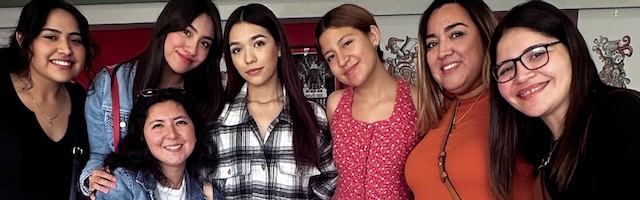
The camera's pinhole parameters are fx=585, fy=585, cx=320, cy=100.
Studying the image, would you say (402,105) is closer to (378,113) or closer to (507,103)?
(378,113)

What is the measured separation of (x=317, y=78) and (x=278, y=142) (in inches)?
86.6

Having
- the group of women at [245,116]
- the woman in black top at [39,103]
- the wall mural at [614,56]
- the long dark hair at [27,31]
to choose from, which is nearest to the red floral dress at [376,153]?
the group of women at [245,116]

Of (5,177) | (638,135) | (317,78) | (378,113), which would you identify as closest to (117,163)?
(5,177)

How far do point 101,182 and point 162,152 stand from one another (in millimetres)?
232

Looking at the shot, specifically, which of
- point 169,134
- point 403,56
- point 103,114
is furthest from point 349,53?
point 403,56

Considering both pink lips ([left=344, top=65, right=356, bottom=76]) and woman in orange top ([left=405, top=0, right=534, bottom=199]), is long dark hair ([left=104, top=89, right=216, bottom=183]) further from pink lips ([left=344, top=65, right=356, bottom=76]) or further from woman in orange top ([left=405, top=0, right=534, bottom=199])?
woman in orange top ([left=405, top=0, right=534, bottom=199])

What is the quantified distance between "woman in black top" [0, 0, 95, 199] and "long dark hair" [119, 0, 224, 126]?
0.94 ft

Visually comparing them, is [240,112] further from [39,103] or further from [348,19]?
[39,103]

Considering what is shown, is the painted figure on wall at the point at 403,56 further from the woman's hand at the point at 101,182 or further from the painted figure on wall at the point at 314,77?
the woman's hand at the point at 101,182

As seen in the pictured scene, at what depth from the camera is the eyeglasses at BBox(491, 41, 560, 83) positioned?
1.52 meters

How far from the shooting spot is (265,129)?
2242 millimetres

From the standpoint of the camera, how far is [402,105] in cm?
229

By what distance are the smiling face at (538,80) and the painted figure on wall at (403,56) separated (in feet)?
8.62

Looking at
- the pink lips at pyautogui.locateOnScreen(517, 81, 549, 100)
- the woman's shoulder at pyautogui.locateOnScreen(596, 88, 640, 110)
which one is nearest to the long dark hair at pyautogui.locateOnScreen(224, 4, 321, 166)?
the pink lips at pyautogui.locateOnScreen(517, 81, 549, 100)
